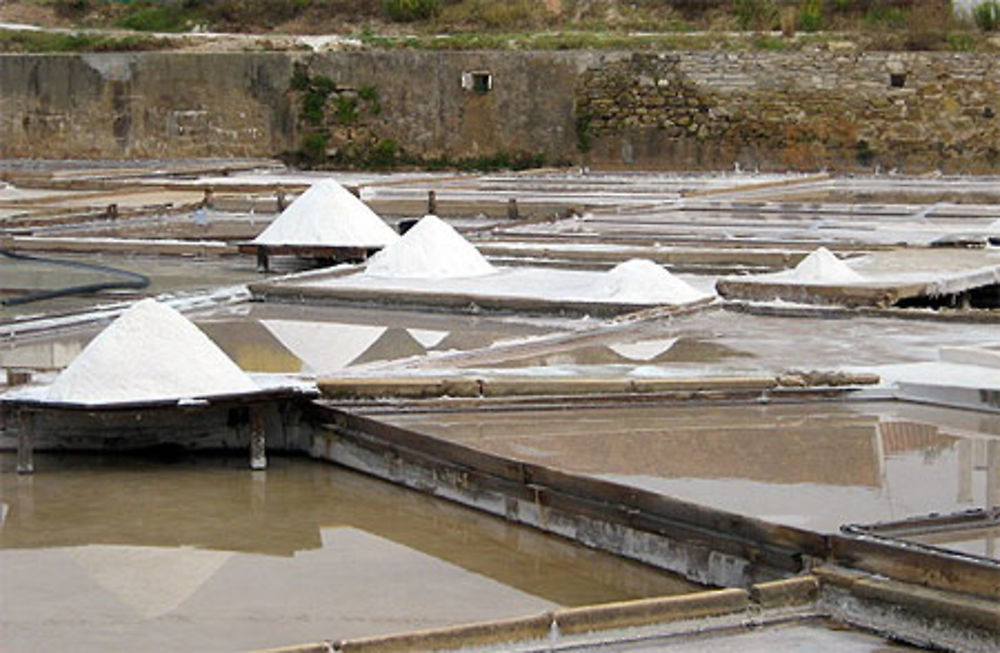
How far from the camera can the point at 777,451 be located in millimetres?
4867

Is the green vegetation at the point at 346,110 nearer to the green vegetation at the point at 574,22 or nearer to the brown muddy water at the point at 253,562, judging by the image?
the green vegetation at the point at 574,22

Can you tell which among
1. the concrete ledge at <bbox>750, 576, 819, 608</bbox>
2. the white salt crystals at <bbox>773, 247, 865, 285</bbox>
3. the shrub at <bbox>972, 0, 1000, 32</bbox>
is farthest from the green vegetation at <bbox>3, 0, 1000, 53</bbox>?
the concrete ledge at <bbox>750, 576, 819, 608</bbox>

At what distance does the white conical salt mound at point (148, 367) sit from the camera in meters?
5.33

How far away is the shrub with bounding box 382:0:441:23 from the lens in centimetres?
2084

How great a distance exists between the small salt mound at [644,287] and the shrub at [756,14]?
1160 centimetres

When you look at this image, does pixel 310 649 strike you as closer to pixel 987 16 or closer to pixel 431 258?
pixel 431 258

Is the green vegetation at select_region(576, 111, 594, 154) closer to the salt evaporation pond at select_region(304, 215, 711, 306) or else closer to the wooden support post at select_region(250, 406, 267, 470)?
the salt evaporation pond at select_region(304, 215, 711, 306)

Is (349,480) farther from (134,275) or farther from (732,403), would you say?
(134,275)

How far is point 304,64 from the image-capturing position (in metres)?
18.1

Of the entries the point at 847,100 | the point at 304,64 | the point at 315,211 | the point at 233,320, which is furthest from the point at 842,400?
the point at 304,64

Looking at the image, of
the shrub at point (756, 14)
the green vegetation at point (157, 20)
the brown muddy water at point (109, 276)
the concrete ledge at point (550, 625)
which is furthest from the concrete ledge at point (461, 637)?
the green vegetation at point (157, 20)

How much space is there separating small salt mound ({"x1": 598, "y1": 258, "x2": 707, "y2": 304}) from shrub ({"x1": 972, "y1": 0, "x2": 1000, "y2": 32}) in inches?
435

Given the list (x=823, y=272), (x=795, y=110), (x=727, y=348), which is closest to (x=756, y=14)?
(x=795, y=110)

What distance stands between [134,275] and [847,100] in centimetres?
904
